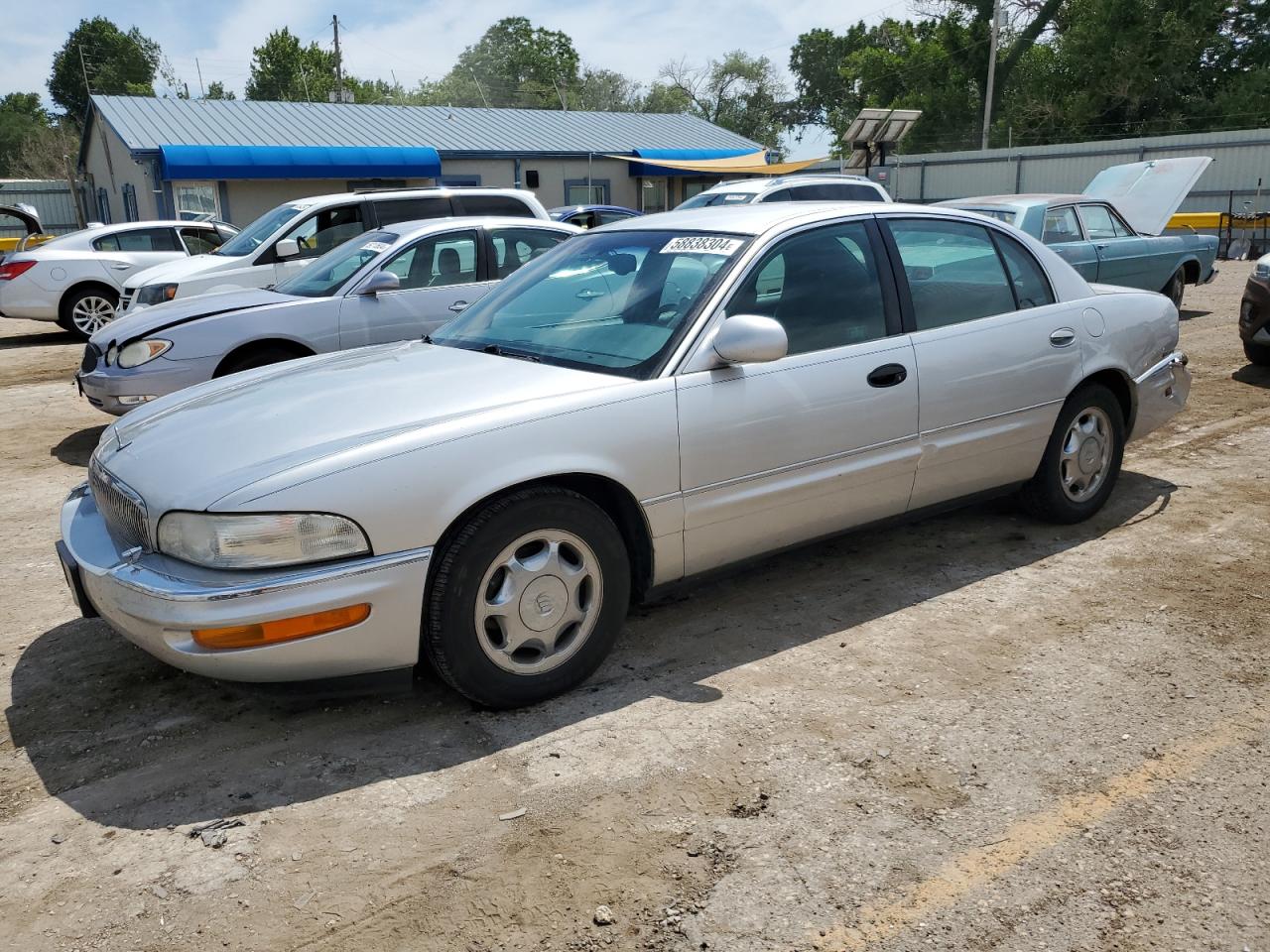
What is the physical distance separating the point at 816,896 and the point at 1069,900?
0.61 metres

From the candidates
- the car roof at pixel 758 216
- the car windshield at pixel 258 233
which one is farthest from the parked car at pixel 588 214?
the car roof at pixel 758 216

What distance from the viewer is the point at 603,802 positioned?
9.81 feet

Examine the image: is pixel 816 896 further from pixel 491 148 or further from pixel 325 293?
pixel 491 148

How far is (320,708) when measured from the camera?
358 centimetres

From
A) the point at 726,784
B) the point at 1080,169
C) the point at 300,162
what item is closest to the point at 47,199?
the point at 300,162

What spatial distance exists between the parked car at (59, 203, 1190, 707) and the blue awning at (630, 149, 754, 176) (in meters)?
27.2

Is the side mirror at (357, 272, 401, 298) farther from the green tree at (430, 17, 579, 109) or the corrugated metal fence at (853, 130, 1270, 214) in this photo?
the green tree at (430, 17, 579, 109)

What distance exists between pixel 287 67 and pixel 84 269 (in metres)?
74.4

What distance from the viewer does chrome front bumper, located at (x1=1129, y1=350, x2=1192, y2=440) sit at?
5.26 metres

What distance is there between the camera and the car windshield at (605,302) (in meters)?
3.85

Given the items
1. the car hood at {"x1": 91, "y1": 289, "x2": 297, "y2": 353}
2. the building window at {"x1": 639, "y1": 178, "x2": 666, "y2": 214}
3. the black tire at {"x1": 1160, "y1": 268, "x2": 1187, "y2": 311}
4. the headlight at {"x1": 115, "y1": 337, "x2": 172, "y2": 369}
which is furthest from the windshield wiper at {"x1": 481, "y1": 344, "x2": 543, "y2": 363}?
the building window at {"x1": 639, "y1": 178, "x2": 666, "y2": 214}

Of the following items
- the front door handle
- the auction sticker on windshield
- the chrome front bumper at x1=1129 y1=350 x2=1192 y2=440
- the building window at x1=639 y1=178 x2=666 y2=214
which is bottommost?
the chrome front bumper at x1=1129 y1=350 x2=1192 y2=440

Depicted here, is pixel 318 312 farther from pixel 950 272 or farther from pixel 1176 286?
pixel 1176 286

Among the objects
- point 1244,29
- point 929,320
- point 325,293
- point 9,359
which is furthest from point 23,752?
point 1244,29
